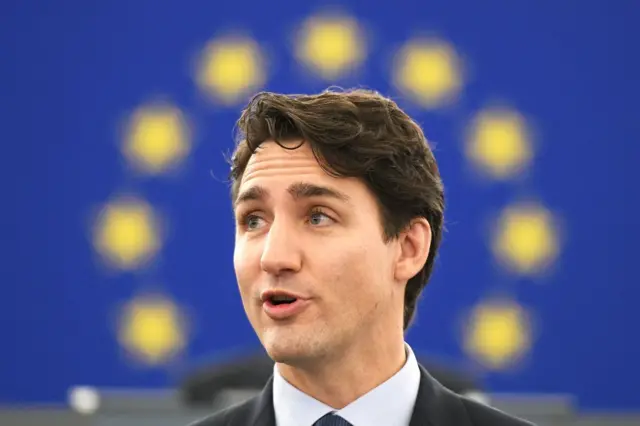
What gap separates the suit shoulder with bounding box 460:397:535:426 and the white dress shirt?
119mm

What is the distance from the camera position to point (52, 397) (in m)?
6.24

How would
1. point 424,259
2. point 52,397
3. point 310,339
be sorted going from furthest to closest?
point 52,397 < point 424,259 < point 310,339

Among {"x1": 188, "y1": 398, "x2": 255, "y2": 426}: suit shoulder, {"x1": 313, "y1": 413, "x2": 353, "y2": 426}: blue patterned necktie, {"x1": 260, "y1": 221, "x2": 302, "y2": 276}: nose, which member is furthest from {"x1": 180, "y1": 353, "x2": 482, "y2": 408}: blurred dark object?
{"x1": 260, "y1": 221, "x2": 302, "y2": 276}: nose

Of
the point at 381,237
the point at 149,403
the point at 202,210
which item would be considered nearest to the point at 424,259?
the point at 381,237

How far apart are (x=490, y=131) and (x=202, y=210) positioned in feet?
4.89

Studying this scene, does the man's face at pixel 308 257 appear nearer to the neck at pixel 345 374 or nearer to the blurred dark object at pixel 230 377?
the neck at pixel 345 374

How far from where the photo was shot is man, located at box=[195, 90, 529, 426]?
2467mm

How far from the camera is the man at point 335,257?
2.47 m

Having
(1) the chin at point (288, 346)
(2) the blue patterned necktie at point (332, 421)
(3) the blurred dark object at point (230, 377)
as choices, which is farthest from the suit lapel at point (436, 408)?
(3) the blurred dark object at point (230, 377)

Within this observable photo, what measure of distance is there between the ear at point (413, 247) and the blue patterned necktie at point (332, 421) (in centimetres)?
31

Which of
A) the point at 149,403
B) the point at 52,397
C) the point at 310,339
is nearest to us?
the point at 310,339

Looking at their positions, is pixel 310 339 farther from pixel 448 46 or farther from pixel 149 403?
pixel 448 46

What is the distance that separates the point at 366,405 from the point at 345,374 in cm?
7

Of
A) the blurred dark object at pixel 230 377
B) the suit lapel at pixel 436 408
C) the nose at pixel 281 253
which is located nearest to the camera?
the nose at pixel 281 253
